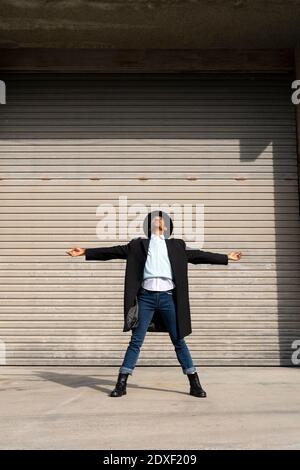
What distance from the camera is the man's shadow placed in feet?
18.0

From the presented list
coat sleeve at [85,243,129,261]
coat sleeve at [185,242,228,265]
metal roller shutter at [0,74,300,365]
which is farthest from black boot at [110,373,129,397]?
metal roller shutter at [0,74,300,365]

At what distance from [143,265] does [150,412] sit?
136cm

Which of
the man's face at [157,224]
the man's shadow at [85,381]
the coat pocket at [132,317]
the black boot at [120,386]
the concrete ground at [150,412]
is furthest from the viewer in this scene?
the man's shadow at [85,381]

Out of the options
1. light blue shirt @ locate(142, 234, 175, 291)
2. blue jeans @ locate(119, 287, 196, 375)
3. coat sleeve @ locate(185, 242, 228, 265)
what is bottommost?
blue jeans @ locate(119, 287, 196, 375)

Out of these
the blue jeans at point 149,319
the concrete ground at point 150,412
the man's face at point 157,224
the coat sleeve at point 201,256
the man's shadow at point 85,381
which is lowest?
the man's shadow at point 85,381

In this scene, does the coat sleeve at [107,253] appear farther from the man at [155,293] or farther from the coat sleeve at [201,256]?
the coat sleeve at [201,256]

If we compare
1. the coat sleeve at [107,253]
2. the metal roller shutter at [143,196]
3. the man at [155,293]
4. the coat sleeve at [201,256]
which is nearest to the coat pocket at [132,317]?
the man at [155,293]

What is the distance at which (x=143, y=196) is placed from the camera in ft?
24.8

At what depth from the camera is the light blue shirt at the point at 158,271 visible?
4930mm

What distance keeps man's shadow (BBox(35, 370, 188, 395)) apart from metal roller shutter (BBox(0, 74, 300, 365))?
0.73 meters

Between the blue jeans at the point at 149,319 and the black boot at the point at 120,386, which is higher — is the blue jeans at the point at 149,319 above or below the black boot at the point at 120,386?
above

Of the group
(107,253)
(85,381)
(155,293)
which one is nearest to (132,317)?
(155,293)

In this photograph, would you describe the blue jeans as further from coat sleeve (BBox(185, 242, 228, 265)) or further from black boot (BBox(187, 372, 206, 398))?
coat sleeve (BBox(185, 242, 228, 265))
